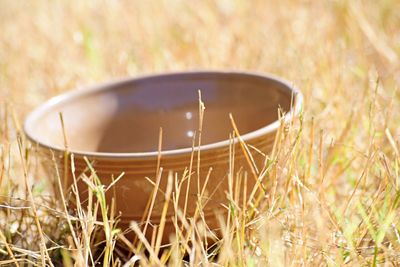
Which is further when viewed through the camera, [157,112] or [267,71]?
[267,71]

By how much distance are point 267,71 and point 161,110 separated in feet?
1.65

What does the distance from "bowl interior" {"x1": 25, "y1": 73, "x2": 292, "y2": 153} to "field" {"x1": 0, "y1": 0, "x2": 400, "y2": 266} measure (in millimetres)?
95

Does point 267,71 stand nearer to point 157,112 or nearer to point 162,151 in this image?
point 157,112

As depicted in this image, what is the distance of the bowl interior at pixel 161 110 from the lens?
4.16 ft

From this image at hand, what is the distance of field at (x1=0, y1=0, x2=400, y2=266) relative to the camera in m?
0.98

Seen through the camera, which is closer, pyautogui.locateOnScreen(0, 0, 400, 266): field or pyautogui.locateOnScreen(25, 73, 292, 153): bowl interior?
pyautogui.locateOnScreen(0, 0, 400, 266): field

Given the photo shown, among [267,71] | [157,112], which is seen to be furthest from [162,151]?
[267,71]

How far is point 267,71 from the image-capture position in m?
1.77

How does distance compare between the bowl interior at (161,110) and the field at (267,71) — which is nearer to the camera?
the field at (267,71)

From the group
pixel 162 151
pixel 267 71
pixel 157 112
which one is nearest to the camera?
pixel 162 151

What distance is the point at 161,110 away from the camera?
1.36 metres

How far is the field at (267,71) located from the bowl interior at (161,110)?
9cm

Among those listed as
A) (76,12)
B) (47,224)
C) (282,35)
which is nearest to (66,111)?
(47,224)

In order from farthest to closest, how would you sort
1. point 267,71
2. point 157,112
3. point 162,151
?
point 267,71, point 157,112, point 162,151
